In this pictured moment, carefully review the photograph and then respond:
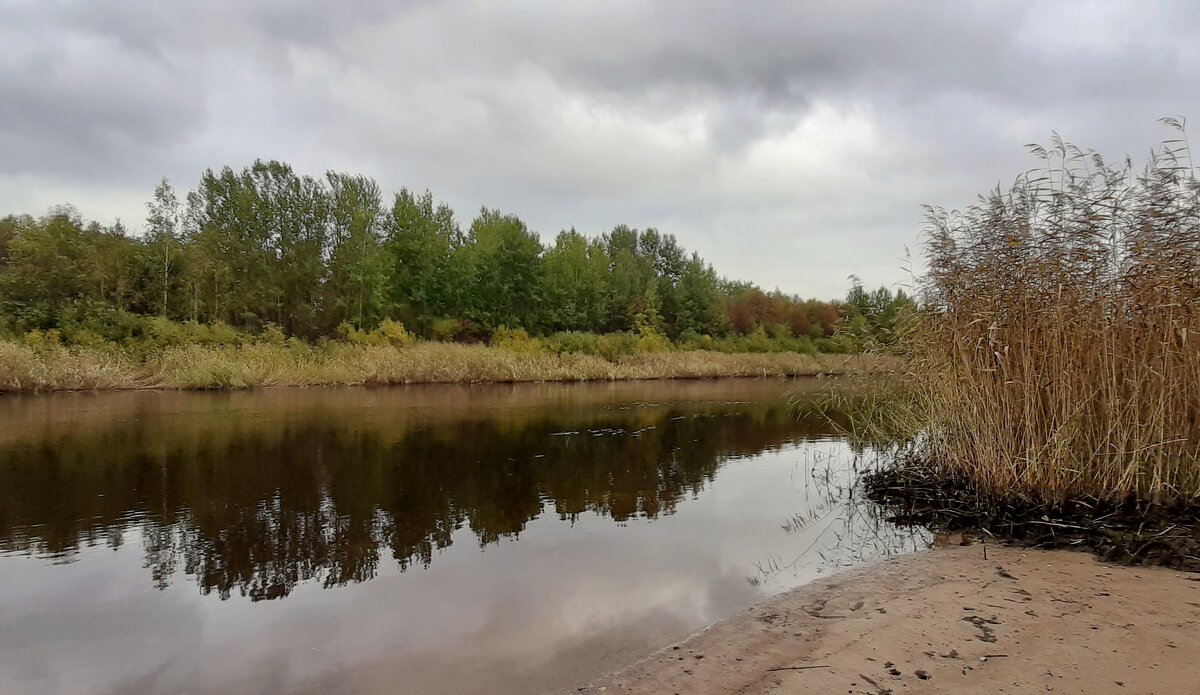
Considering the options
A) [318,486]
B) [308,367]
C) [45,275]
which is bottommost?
[318,486]

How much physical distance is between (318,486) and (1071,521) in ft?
28.8

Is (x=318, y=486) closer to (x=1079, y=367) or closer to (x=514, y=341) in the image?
(x=1079, y=367)

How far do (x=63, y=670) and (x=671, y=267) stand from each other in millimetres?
62043

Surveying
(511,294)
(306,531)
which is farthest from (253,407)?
(511,294)

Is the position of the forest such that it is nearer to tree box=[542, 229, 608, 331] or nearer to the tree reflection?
tree box=[542, 229, 608, 331]

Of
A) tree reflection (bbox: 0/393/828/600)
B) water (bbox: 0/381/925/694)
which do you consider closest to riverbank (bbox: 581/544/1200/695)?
water (bbox: 0/381/925/694)

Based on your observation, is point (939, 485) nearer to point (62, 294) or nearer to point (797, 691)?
point (797, 691)

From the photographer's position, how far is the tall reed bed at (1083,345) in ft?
18.8

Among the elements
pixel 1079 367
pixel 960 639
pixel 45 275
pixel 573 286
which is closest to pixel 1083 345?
pixel 1079 367

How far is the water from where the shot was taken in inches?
155

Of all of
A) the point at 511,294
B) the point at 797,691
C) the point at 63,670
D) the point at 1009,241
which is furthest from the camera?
the point at 511,294

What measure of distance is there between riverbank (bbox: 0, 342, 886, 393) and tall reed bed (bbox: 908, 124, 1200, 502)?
10.3 m

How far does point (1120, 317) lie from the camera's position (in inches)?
232

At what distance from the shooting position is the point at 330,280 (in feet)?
124
